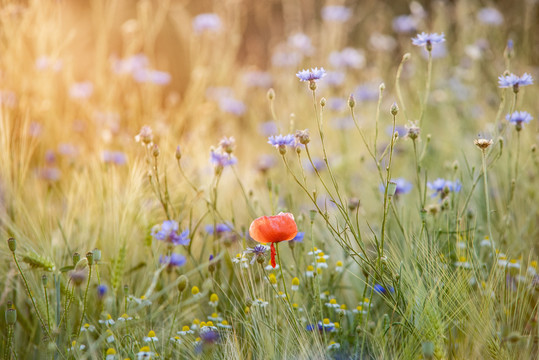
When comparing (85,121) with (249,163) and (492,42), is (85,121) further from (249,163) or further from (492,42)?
(492,42)

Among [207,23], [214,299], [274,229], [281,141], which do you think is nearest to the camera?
[274,229]

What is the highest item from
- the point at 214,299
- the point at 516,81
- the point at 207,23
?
the point at 207,23

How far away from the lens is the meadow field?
1192mm

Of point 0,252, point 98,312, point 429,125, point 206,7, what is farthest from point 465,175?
point 206,7

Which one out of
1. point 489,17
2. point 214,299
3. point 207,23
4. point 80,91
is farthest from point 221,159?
point 489,17

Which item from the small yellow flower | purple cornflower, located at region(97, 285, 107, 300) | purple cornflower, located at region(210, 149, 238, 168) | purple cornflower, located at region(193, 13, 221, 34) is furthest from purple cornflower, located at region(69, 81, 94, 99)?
the small yellow flower

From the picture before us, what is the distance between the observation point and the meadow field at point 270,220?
1192 millimetres

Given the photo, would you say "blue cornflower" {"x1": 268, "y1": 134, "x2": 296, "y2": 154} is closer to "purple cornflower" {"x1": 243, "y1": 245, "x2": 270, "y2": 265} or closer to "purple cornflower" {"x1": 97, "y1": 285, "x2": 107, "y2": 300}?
"purple cornflower" {"x1": 243, "y1": 245, "x2": 270, "y2": 265}

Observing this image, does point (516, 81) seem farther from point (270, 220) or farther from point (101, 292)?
point (101, 292)

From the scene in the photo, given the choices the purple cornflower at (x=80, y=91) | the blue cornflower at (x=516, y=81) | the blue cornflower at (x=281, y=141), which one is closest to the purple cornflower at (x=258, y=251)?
the blue cornflower at (x=281, y=141)

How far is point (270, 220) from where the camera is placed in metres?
1.15

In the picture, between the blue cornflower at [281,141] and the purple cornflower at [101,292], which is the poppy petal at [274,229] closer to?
the blue cornflower at [281,141]

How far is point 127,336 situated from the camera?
1273 millimetres

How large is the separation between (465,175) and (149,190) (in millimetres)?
1178
